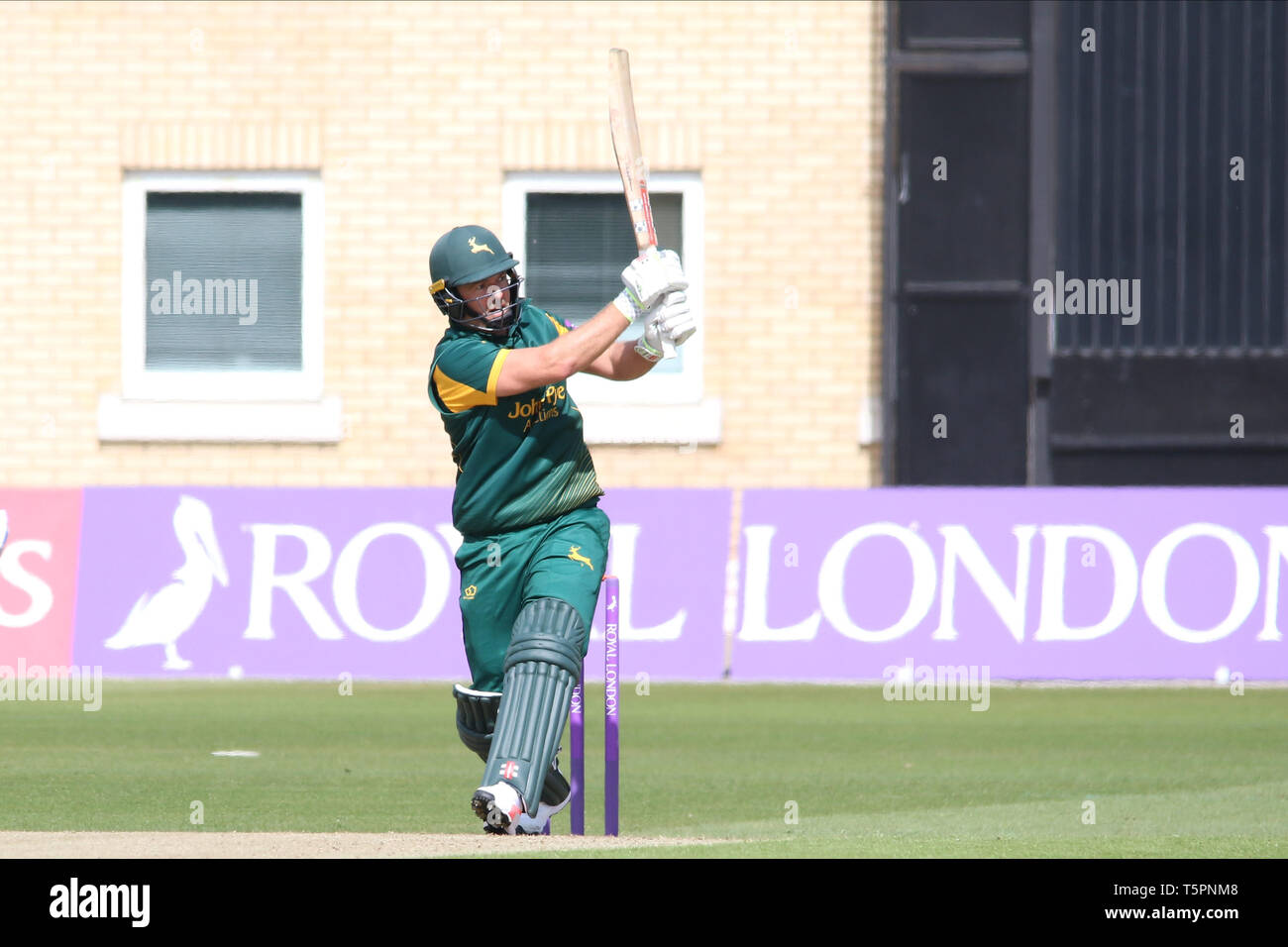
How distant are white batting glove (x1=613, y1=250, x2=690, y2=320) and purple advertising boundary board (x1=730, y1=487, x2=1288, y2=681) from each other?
6.40 metres

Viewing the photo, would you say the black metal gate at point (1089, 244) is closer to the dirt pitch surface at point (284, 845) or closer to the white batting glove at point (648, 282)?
the white batting glove at point (648, 282)

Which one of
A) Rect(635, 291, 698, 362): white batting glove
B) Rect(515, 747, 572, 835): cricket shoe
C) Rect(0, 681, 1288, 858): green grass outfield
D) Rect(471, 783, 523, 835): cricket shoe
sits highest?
Rect(635, 291, 698, 362): white batting glove

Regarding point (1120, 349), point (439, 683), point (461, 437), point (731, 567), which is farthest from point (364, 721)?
point (1120, 349)

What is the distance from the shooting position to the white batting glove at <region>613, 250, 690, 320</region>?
22.8ft

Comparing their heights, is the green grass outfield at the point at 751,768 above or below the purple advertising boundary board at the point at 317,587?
below

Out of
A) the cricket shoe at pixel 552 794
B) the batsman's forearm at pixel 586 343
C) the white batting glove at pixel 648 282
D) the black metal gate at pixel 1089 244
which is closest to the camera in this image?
the batsman's forearm at pixel 586 343

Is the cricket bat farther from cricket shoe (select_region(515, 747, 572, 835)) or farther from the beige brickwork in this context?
the beige brickwork

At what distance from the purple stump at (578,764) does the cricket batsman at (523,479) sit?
0.05 metres

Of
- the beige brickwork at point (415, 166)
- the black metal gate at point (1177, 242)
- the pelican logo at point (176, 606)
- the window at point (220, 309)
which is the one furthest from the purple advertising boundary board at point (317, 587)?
the black metal gate at point (1177, 242)

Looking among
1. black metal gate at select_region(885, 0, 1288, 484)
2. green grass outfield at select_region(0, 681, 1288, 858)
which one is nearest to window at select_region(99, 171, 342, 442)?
green grass outfield at select_region(0, 681, 1288, 858)

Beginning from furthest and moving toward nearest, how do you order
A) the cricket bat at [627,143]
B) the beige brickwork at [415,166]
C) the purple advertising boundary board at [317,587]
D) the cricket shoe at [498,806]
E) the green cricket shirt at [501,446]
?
the beige brickwork at [415,166]
the purple advertising boundary board at [317,587]
the cricket bat at [627,143]
the green cricket shirt at [501,446]
the cricket shoe at [498,806]

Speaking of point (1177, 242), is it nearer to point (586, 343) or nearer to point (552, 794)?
point (552, 794)

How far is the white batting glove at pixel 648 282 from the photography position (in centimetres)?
695

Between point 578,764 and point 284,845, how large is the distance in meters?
1.33
